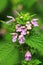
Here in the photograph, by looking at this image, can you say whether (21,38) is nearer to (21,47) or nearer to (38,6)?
Result: (21,47)

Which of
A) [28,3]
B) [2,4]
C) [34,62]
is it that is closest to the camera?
[34,62]

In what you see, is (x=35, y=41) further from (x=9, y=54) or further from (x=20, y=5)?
(x=20, y=5)

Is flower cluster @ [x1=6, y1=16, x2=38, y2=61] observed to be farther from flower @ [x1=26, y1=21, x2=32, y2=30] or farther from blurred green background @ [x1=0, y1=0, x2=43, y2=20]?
blurred green background @ [x1=0, y1=0, x2=43, y2=20]

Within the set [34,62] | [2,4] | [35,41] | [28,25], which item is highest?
[2,4]

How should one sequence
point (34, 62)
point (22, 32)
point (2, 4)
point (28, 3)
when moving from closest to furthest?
1. point (22, 32)
2. point (34, 62)
3. point (2, 4)
4. point (28, 3)

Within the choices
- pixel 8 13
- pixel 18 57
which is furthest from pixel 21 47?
pixel 8 13

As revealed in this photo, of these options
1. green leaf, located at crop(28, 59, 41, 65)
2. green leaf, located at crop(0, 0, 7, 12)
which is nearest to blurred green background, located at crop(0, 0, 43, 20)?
green leaf, located at crop(0, 0, 7, 12)

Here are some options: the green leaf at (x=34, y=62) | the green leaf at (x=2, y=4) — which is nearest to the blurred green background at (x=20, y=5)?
the green leaf at (x=2, y=4)

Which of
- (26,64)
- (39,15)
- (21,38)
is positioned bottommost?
(26,64)

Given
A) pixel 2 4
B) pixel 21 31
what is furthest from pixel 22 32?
pixel 2 4

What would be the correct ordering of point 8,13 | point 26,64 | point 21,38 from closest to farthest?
point 21,38 < point 26,64 < point 8,13

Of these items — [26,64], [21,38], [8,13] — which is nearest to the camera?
[21,38]
